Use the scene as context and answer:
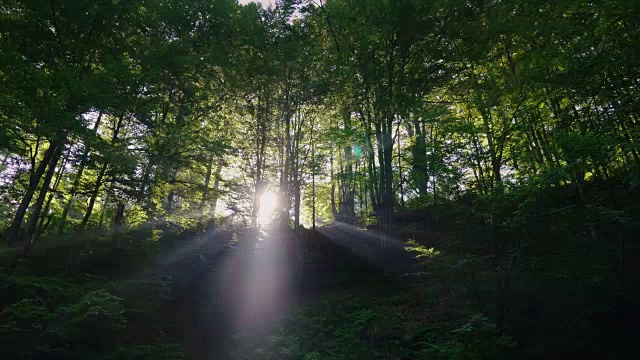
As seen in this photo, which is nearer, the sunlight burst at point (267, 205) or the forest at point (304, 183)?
the forest at point (304, 183)

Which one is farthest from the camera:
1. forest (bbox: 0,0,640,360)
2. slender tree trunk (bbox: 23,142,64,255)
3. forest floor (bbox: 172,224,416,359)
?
forest floor (bbox: 172,224,416,359)

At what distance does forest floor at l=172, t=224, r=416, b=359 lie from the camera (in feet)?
29.8

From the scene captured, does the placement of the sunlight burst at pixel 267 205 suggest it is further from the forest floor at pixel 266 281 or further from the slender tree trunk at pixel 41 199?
the slender tree trunk at pixel 41 199

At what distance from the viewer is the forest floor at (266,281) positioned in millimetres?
9078

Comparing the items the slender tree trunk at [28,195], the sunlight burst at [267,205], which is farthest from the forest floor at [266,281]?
the slender tree trunk at [28,195]

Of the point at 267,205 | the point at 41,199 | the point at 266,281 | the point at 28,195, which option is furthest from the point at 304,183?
the point at 28,195

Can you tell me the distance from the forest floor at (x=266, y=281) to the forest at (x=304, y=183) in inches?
3.6

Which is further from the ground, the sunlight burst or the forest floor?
the sunlight burst

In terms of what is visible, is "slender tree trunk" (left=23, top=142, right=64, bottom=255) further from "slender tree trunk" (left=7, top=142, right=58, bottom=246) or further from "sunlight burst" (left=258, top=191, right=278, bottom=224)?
"sunlight burst" (left=258, top=191, right=278, bottom=224)

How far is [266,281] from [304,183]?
6.48 metres

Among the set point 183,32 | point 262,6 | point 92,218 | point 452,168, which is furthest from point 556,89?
point 92,218

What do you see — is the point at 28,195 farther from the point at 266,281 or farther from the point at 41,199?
the point at 266,281

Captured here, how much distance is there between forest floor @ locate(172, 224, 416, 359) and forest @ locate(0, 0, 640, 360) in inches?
3.6

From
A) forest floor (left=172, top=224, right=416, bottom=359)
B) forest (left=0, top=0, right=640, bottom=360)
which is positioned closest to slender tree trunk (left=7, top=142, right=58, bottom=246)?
forest (left=0, top=0, right=640, bottom=360)
